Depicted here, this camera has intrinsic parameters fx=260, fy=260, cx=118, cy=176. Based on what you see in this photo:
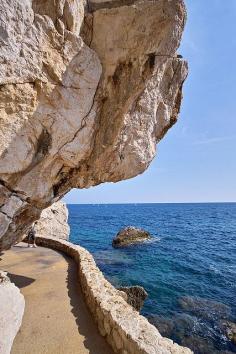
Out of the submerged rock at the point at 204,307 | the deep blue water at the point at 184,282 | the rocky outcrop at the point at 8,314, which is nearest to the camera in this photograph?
the rocky outcrop at the point at 8,314

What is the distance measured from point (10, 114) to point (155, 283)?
21222 millimetres

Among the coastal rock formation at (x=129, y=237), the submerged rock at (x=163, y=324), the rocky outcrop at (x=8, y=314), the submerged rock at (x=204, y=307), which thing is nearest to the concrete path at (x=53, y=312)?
the rocky outcrop at (x=8, y=314)

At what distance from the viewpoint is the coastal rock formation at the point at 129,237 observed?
140 feet

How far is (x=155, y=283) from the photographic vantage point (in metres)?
24.8

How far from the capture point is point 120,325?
26.3 feet

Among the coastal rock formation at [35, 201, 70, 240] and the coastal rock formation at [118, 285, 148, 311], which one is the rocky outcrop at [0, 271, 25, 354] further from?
the coastal rock formation at [35, 201, 70, 240]

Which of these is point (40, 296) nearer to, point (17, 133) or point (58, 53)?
point (17, 133)

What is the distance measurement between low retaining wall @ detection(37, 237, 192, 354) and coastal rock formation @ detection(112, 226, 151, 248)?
3097 centimetres

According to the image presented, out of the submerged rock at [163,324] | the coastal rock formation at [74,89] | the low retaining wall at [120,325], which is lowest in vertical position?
the submerged rock at [163,324]

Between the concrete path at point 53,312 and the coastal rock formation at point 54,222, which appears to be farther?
the coastal rock formation at point 54,222

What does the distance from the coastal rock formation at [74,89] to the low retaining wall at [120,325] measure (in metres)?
4.60

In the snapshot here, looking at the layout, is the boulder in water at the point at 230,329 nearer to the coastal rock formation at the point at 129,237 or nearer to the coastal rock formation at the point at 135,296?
the coastal rock formation at the point at 135,296

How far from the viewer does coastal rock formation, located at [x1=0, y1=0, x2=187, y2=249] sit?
9172 millimetres

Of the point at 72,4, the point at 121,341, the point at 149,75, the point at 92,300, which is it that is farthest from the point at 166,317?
the point at 72,4
